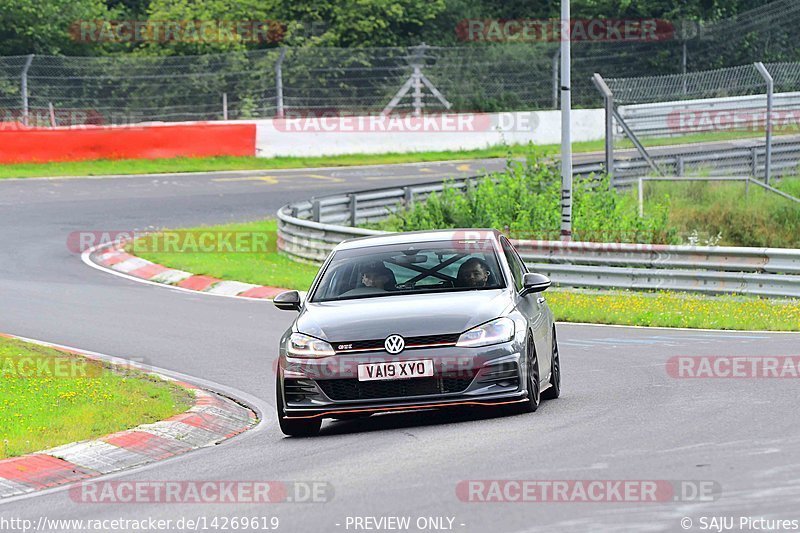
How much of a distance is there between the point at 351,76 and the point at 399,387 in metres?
33.7

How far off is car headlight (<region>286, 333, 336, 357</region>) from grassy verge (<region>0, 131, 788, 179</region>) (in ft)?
75.2

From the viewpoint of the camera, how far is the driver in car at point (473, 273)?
11.1 meters

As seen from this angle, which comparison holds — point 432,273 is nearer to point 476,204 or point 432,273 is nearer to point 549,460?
point 549,460

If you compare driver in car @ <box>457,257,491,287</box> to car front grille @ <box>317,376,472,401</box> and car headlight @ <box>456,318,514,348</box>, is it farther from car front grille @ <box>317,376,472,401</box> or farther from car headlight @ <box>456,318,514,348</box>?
car front grille @ <box>317,376,472,401</box>

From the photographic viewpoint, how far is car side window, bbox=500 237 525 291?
11.4 meters

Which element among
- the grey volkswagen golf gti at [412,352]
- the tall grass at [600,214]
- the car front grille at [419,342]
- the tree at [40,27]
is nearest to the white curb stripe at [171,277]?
the tall grass at [600,214]

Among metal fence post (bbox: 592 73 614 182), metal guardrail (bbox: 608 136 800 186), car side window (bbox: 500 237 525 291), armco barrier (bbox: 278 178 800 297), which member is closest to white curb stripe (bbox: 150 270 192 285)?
armco barrier (bbox: 278 178 800 297)

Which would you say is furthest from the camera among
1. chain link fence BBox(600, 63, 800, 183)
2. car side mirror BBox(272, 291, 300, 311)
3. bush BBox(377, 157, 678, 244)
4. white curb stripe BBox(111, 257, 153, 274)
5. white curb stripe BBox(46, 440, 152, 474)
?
chain link fence BBox(600, 63, 800, 183)

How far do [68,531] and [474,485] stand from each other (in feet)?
7.01

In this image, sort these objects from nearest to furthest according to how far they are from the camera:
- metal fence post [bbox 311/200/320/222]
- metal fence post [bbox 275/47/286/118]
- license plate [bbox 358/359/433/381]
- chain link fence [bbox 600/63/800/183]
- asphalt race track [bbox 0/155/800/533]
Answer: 1. asphalt race track [bbox 0/155/800/533]
2. license plate [bbox 358/359/433/381]
3. metal fence post [bbox 311/200/320/222]
4. chain link fence [bbox 600/63/800/183]
5. metal fence post [bbox 275/47/286/118]

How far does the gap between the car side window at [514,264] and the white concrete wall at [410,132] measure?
1139 inches

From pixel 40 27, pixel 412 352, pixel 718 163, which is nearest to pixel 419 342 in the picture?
pixel 412 352

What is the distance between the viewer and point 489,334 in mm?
10188

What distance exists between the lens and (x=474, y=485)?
780 cm
